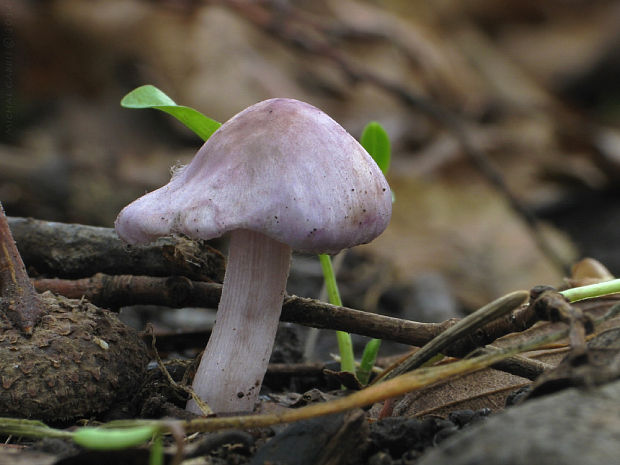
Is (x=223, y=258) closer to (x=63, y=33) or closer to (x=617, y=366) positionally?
(x=617, y=366)

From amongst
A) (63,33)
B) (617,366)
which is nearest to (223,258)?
(617,366)

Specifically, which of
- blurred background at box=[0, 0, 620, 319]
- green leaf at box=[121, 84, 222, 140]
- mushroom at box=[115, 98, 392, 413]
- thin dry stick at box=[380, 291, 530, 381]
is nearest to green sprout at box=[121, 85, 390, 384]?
green leaf at box=[121, 84, 222, 140]

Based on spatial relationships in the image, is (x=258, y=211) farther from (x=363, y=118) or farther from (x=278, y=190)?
(x=363, y=118)

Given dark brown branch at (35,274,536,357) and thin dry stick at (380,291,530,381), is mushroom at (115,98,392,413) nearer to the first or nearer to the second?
dark brown branch at (35,274,536,357)

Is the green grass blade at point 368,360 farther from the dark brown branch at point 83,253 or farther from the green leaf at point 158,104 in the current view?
the green leaf at point 158,104

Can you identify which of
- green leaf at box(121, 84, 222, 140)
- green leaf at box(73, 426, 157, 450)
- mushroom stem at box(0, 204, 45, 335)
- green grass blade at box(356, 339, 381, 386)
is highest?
green leaf at box(121, 84, 222, 140)

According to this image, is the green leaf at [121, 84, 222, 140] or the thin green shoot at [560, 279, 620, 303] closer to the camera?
the thin green shoot at [560, 279, 620, 303]

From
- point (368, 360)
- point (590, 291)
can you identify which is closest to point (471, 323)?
point (590, 291)

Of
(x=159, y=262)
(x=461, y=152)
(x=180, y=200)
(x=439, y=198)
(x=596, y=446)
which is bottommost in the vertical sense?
(x=596, y=446)
